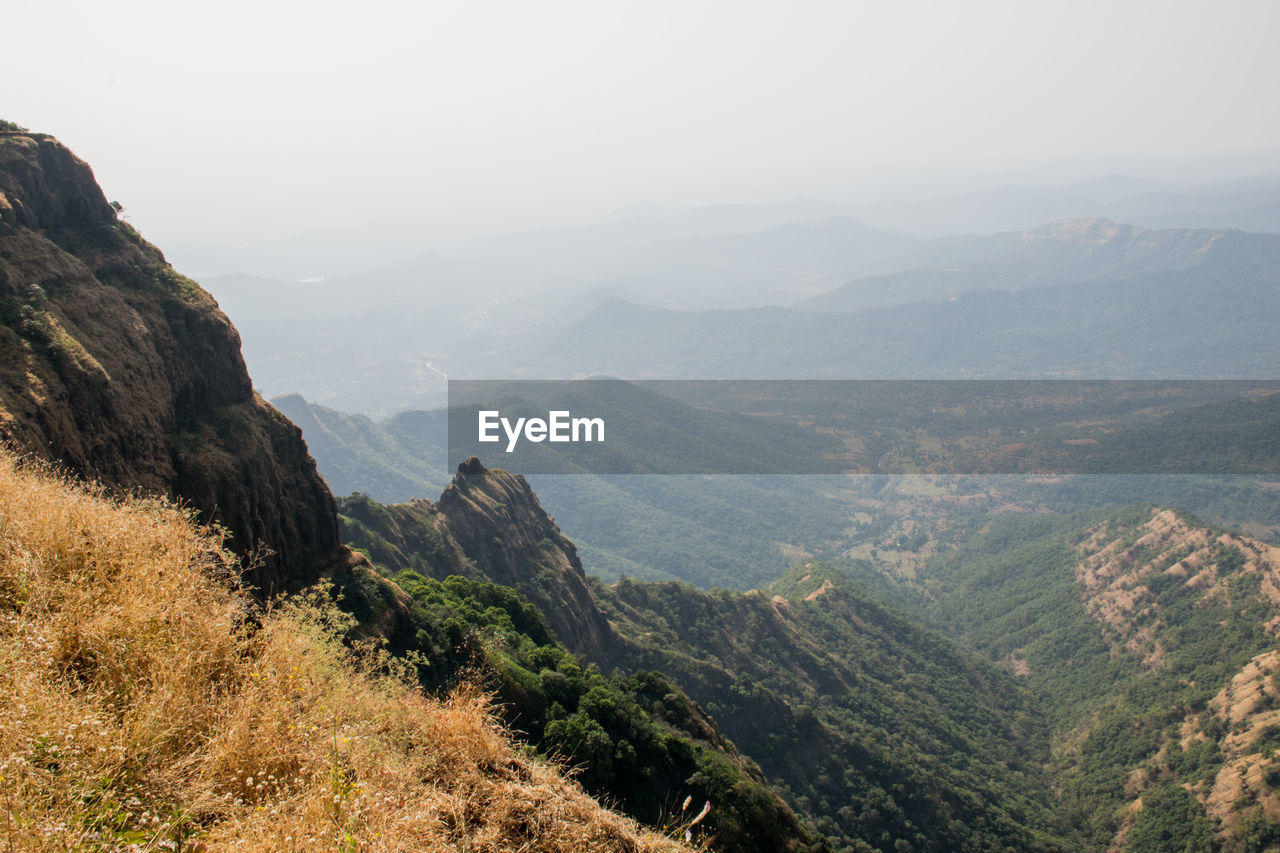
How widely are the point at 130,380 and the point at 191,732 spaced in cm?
2075

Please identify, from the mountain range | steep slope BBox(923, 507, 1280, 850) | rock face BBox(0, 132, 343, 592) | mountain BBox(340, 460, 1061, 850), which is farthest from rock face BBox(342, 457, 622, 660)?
steep slope BBox(923, 507, 1280, 850)

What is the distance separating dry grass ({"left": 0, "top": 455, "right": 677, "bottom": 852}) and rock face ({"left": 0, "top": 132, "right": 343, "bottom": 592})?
25.6 feet

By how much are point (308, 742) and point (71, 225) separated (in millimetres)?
32306

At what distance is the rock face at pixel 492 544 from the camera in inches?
2447

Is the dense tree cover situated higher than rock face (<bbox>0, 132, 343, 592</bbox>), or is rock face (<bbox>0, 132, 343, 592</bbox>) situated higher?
rock face (<bbox>0, 132, 343, 592</bbox>)

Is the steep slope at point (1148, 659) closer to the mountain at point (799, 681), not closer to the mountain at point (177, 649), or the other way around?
the mountain at point (799, 681)

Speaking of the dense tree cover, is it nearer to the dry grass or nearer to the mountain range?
the mountain range

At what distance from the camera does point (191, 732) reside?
11.0m

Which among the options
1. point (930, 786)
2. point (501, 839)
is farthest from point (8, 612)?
point (930, 786)

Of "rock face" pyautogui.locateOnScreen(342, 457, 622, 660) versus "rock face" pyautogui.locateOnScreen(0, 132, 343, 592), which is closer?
"rock face" pyautogui.locateOnScreen(0, 132, 343, 592)

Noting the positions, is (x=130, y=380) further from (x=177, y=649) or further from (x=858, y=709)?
(x=858, y=709)

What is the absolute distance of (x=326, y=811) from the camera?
9.99 metres

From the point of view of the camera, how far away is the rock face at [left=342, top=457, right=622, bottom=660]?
62.2 meters

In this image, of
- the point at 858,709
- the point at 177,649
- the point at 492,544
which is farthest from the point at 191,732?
the point at 858,709
